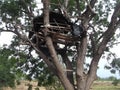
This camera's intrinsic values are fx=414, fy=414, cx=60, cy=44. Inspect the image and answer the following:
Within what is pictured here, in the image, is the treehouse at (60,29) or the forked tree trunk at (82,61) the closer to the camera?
the forked tree trunk at (82,61)

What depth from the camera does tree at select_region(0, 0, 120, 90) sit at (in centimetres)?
1242

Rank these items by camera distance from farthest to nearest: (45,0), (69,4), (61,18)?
1. (69,4)
2. (61,18)
3. (45,0)

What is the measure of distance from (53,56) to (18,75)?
2.89 metres

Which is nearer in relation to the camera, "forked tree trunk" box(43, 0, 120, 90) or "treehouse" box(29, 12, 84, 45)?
"forked tree trunk" box(43, 0, 120, 90)

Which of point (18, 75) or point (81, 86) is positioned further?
point (18, 75)

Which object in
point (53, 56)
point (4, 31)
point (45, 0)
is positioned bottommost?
point (53, 56)

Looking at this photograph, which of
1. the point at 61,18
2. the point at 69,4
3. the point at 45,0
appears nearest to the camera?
the point at 45,0

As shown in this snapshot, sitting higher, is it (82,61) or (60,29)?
(60,29)

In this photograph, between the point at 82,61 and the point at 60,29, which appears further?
the point at 82,61

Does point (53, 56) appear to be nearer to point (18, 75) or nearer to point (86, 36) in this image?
point (86, 36)

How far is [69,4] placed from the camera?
14000 millimetres

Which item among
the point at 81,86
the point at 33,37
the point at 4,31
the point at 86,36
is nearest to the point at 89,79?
the point at 81,86

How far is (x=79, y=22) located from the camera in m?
13.2

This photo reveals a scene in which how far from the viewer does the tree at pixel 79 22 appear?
12.4 m
